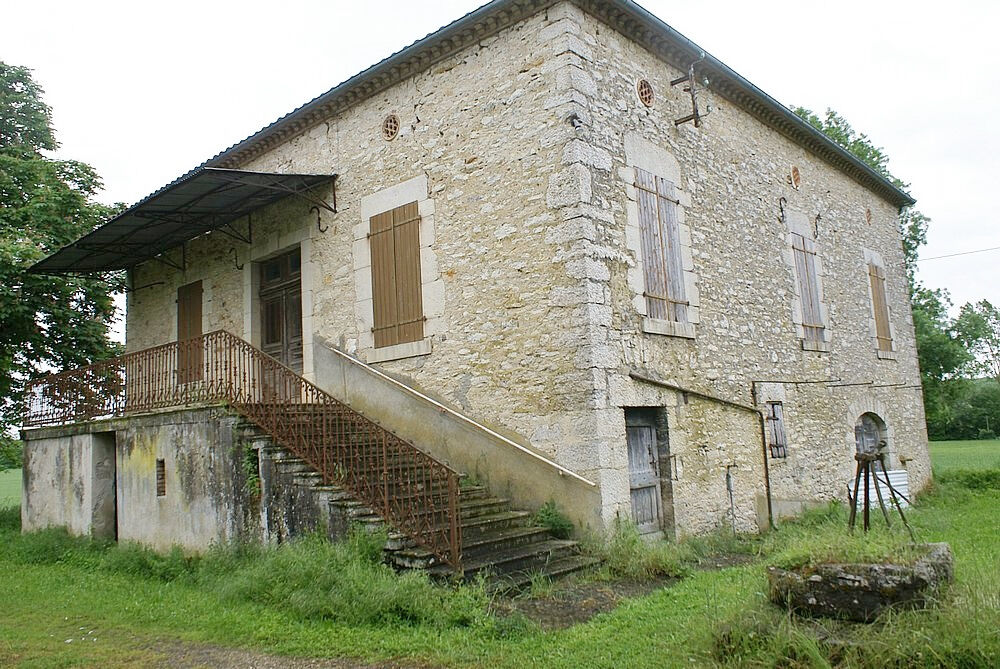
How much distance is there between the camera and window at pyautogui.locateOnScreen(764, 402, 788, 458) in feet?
34.0

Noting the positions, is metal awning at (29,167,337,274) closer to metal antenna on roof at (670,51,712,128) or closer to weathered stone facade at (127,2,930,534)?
weathered stone facade at (127,2,930,534)

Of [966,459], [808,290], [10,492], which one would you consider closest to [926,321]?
[966,459]

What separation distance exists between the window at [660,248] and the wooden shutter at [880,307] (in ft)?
22.9

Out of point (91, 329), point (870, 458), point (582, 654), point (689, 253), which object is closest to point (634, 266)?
point (689, 253)

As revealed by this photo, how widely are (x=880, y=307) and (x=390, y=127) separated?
1046 centimetres

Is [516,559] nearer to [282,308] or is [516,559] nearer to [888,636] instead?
[888,636]

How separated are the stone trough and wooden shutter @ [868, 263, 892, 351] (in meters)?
11.1

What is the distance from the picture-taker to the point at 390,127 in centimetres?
964

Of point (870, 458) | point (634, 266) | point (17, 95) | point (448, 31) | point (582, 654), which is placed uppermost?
point (17, 95)

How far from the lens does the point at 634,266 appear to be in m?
8.38

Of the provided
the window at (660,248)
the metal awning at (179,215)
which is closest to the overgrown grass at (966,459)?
the window at (660,248)

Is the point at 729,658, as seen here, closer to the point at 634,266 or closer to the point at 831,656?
the point at 831,656

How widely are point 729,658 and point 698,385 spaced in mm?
5280

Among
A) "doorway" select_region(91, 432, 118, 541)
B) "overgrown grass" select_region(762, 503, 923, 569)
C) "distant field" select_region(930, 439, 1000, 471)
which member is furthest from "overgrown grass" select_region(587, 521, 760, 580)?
"distant field" select_region(930, 439, 1000, 471)
